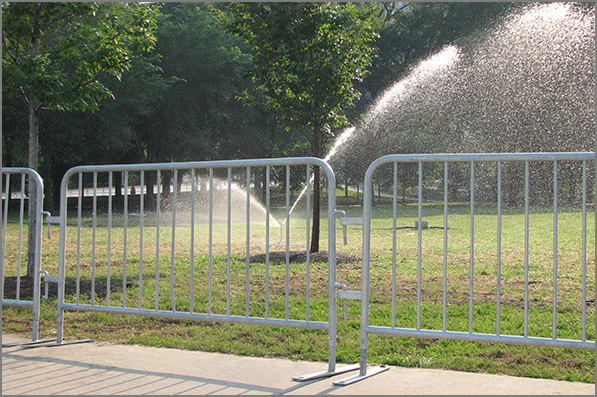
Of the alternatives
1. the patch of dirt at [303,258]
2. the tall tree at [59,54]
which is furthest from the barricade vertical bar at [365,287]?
the patch of dirt at [303,258]

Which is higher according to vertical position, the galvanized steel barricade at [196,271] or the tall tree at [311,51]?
the tall tree at [311,51]

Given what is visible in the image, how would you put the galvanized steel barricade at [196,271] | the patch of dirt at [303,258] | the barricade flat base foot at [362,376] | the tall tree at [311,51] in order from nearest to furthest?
1. the barricade flat base foot at [362,376]
2. the galvanized steel barricade at [196,271]
3. the patch of dirt at [303,258]
4. the tall tree at [311,51]

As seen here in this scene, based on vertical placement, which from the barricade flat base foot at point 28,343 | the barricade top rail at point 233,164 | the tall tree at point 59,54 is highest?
the tall tree at point 59,54

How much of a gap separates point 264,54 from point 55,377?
7.82m

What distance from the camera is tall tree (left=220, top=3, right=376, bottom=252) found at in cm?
1058

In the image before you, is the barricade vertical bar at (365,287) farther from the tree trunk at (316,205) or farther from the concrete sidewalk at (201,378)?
the tree trunk at (316,205)

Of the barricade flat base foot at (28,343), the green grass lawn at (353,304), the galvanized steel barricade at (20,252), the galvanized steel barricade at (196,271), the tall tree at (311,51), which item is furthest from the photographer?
the tall tree at (311,51)

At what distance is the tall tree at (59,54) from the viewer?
25.7 feet

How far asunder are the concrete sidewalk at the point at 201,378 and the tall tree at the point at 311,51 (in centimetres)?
611

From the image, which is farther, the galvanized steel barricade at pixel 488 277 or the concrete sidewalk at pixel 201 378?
the galvanized steel barricade at pixel 488 277

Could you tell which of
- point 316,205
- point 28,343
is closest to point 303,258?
point 316,205

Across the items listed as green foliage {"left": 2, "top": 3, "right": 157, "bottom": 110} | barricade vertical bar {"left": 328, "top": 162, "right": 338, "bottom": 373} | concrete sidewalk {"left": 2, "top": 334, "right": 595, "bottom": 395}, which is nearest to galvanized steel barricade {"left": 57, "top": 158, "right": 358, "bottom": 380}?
barricade vertical bar {"left": 328, "top": 162, "right": 338, "bottom": 373}

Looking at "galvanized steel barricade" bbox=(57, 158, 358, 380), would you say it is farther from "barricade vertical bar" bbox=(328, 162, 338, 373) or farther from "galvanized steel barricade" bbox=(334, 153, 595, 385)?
"galvanized steel barricade" bbox=(334, 153, 595, 385)

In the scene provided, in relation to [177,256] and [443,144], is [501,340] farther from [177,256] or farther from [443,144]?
[443,144]
